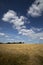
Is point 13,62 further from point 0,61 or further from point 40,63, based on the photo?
point 40,63

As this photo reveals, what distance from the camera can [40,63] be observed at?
18.3m

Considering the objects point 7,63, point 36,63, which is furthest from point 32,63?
point 7,63

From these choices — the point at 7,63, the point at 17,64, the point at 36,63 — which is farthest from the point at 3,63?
the point at 36,63

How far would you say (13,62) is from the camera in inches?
713

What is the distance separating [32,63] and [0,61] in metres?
4.37

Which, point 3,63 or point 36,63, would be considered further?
point 36,63

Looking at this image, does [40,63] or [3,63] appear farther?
[40,63]

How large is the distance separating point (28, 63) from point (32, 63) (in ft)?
1.86

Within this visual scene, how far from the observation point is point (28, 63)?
18125mm

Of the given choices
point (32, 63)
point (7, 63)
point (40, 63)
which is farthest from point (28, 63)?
point (7, 63)

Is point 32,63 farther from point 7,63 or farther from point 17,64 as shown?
point 7,63

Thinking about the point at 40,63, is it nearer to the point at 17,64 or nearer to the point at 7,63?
the point at 17,64

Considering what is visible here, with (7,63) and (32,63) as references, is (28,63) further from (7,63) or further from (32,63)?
(7,63)

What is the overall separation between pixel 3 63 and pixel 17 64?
1822 mm
